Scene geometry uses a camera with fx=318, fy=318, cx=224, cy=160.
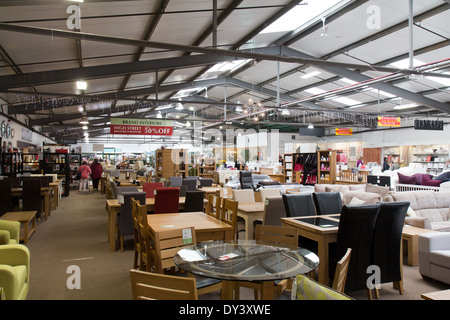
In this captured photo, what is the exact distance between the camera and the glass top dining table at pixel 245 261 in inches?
88.7

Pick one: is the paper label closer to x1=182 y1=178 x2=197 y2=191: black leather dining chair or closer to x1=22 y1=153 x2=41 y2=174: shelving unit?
x1=182 y1=178 x2=197 y2=191: black leather dining chair

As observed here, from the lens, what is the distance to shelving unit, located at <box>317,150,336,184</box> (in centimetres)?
1063

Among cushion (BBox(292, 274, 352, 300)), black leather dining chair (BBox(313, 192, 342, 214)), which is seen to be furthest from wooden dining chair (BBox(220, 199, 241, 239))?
cushion (BBox(292, 274, 352, 300))

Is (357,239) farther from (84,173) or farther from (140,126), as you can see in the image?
(84,173)

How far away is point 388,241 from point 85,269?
4.00m

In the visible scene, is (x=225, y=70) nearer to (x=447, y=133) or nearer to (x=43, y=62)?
(x=43, y=62)

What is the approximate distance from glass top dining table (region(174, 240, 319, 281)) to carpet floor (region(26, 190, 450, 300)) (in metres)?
0.93

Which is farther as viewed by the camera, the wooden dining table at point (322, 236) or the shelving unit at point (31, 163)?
the shelving unit at point (31, 163)

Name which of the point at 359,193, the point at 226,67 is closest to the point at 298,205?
the point at 359,193

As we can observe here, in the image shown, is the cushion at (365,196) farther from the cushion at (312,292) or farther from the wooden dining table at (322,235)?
the cushion at (312,292)

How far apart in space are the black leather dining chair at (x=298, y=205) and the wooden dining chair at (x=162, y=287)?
3247mm

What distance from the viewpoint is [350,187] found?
7.61 meters

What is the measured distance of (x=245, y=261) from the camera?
8.40ft

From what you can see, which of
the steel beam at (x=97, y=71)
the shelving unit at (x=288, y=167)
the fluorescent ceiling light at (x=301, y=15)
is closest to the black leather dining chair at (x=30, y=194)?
the steel beam at (x=97, y=71)
